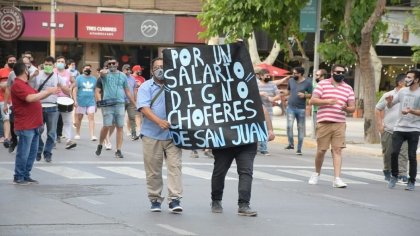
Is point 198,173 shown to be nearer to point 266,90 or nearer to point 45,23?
point 266,90

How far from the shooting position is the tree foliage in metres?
24.2

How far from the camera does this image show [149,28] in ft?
139

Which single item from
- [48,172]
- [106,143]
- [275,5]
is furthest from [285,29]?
[48,172]

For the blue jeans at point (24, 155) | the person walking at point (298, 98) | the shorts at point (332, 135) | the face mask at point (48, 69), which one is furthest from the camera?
the person walking at point (298, 98)

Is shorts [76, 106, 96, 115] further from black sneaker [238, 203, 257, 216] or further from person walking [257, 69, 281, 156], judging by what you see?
black sneaker [238, 203, 257, 216]

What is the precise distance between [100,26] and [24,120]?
94.6ft

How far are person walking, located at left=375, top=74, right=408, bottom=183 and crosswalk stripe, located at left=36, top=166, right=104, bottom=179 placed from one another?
4.48m

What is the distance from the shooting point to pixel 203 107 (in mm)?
10789

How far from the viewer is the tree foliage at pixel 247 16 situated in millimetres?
24203

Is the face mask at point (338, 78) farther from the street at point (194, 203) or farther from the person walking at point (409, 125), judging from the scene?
the street at point (194, 203)

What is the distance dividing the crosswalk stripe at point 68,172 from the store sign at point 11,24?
36.7 feet

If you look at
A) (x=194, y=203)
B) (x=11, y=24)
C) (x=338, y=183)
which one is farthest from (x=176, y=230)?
(x=11, y=24)

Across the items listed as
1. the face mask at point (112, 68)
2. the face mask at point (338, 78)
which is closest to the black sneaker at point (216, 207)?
the face mask at point (338, 78)

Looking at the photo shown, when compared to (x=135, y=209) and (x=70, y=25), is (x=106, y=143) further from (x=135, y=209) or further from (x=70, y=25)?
(x=70, y=25)
